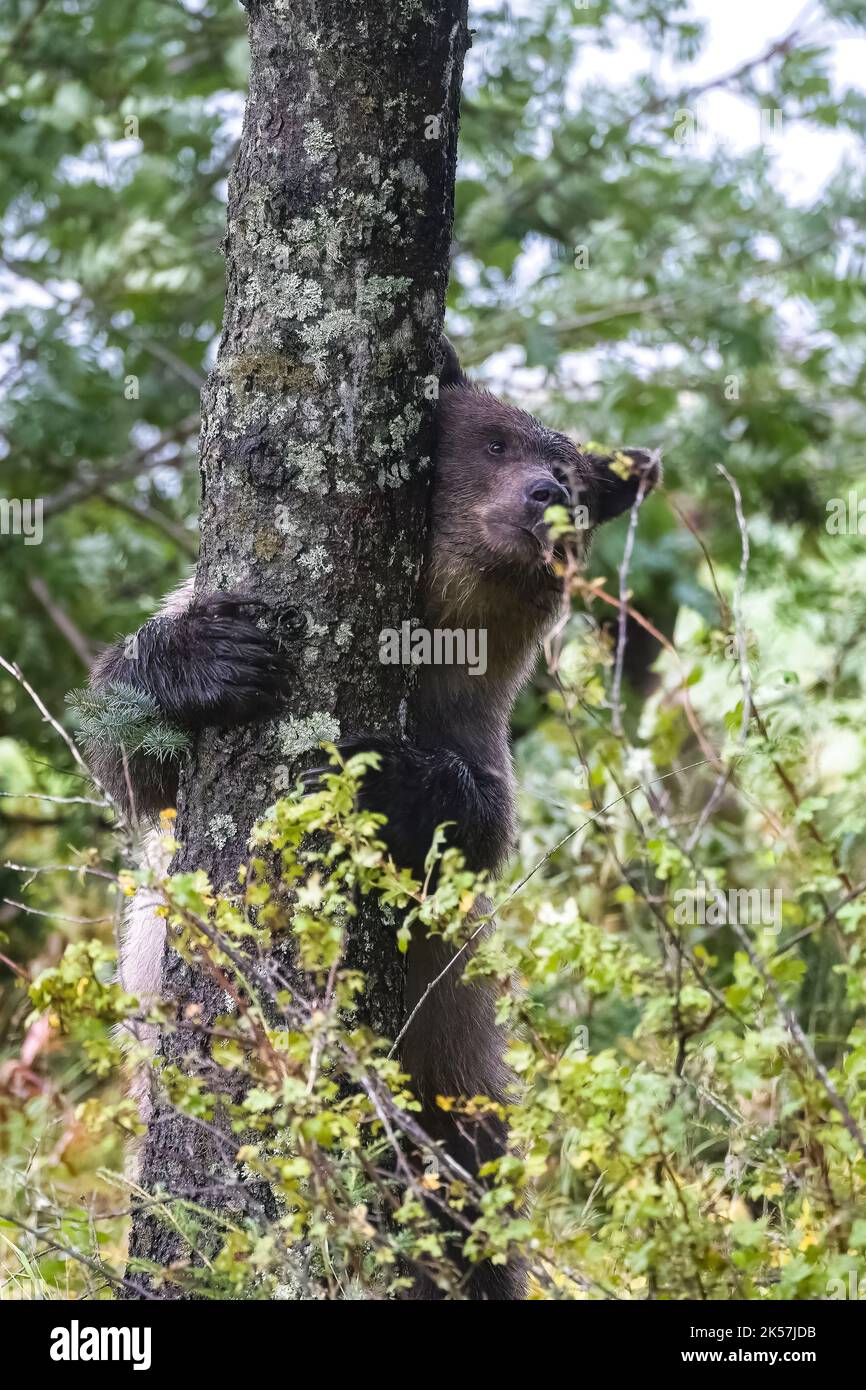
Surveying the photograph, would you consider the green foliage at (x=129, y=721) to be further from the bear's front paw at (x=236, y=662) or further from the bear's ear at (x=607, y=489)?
the bear's ear at (x=607, y=489)

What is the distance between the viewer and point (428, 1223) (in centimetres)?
275

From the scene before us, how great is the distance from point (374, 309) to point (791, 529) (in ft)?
18.2

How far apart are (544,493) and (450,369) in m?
0.81

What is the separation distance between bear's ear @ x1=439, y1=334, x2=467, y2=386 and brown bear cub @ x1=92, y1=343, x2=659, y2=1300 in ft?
0.04

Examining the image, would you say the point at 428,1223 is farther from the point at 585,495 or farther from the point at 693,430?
the point at 693,430

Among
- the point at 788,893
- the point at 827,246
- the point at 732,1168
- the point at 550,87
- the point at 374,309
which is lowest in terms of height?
the point at 732,1168

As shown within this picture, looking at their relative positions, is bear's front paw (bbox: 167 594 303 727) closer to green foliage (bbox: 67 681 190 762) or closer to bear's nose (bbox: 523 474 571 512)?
green foliage (bbox: 67 681 190 762)

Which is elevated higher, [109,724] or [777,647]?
[777,647]

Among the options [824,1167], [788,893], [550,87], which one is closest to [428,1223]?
[824,1167]

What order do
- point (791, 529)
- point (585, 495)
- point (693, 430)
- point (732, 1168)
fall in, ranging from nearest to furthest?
point (732, 1168)
point (585, 495)
point (693, 430)
point (791, 529)

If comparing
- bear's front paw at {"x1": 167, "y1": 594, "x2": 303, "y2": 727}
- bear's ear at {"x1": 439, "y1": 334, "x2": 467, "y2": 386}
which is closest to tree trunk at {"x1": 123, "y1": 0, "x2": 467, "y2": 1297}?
bear's front paw at {"x1": 167, "y1": 594, "x2": 303, "y2": 727}

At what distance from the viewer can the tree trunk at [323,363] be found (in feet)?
12.5

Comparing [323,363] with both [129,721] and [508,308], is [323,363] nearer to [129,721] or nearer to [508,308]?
[129,721]

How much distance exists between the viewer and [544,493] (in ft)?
16.8
